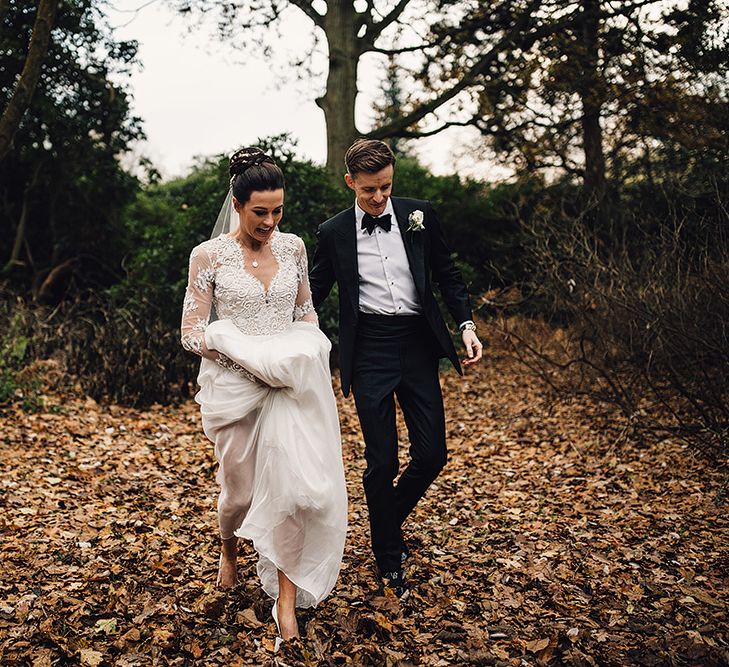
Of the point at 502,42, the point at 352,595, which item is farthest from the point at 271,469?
the point at 502,42

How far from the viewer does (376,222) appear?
4.33m

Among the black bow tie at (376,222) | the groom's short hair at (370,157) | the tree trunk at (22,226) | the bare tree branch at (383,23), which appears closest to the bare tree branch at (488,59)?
the bare tree branch at (383,23)

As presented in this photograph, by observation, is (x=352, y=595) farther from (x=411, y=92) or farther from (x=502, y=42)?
(x=411, y=92)

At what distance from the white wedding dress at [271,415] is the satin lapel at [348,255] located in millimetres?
345

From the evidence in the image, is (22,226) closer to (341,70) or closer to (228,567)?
(341,70)

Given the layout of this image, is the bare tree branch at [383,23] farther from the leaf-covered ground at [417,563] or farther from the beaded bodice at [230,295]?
the beaded bodice at [230,295]

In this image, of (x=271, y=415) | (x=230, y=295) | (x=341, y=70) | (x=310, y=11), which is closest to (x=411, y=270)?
(x=230, y=295)

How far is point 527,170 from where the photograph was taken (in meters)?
14.3

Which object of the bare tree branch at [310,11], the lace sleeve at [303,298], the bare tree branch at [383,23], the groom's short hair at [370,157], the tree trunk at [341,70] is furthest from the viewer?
the bare tree branch at [310,11]

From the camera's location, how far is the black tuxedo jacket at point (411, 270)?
14.0ft

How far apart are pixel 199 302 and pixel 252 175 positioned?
70 cm

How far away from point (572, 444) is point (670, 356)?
1340 mm

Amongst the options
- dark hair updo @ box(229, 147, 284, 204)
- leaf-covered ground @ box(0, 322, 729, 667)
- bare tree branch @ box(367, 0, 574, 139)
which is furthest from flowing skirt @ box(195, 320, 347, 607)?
bare tree branch @ box(367, 0, 574, 139)

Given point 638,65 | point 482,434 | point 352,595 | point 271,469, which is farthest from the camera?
point 638,65
